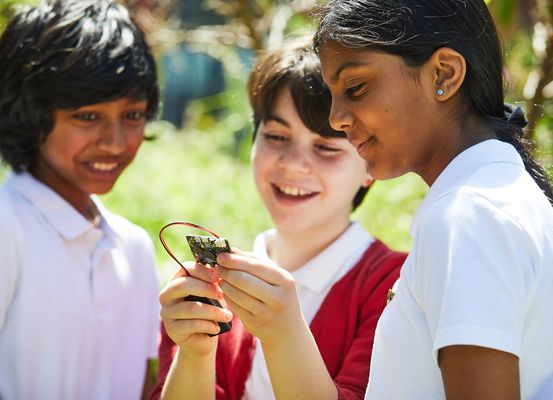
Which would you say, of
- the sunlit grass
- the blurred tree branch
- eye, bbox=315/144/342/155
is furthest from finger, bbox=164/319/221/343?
the sunlit grass

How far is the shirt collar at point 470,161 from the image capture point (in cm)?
132

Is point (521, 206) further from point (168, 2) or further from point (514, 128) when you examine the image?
point (168, 2)

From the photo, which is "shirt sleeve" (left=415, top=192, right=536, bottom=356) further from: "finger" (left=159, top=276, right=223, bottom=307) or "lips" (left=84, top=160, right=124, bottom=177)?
"lips" (left=84, top=160, right=124, bottom=177)

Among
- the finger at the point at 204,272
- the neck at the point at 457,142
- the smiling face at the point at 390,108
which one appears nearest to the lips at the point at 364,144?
the smiling face at the point at 390,108

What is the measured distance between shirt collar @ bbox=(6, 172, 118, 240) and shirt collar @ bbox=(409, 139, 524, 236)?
132 cm

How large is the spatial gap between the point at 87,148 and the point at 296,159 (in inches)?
30.2

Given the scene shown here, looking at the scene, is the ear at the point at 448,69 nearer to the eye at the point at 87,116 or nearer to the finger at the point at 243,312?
the finger at the point at 243,312

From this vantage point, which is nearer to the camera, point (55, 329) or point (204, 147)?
point (55, 329)

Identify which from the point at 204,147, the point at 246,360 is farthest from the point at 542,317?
the point at 204,147

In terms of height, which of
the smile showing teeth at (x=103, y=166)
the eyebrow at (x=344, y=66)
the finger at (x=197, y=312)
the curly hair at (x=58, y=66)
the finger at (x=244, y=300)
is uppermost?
the curly hair at (x=58, y=66)

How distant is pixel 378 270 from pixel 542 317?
28.3 inches

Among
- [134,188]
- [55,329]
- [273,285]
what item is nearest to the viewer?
[273,285]

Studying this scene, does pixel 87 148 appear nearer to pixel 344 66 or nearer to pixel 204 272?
pixel 204 272

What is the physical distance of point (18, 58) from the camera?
2455 millimetres
